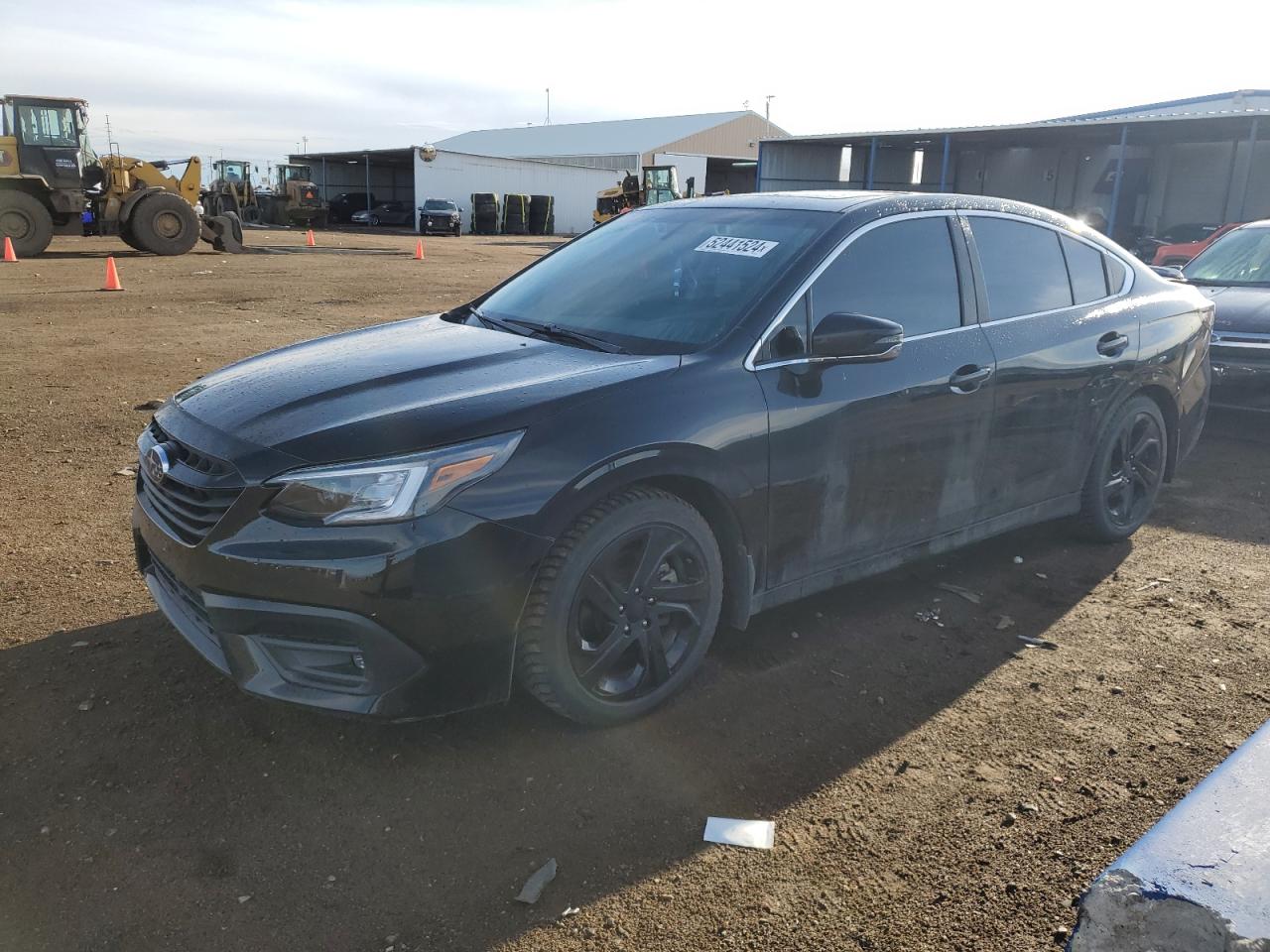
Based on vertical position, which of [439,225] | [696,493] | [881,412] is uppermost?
[439,225]

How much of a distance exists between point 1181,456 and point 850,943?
4104 mm

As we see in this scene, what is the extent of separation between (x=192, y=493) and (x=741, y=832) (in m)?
1.87

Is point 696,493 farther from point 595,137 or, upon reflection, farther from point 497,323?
point 595,137

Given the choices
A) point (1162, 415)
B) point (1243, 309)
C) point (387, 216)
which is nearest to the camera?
point (1162, 415)

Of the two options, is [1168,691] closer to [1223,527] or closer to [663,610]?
[663,610]

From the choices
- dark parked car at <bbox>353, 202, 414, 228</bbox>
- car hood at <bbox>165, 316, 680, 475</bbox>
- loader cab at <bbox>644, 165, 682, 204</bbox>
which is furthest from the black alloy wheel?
dark parked car at <bbox>353, 202, 414, 228</bbox>

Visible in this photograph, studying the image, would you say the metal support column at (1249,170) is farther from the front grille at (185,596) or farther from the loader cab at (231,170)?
the loader cab at (231,170)

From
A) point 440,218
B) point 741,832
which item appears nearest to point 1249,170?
point 741,832

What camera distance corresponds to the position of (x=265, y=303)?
14492 mm

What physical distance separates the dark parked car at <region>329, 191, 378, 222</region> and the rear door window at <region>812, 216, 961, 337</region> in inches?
2099

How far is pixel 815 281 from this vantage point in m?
3.58

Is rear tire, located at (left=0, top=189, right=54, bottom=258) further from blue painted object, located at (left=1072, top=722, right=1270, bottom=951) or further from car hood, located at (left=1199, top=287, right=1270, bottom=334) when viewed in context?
blue painted object, located at (left=1072, top=722, right=1270, bottom=951)

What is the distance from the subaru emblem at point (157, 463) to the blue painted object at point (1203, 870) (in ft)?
8.95

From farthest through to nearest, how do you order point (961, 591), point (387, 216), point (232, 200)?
1. point (387, 216)
2. point (232, 200)
3. point (961, 591)
